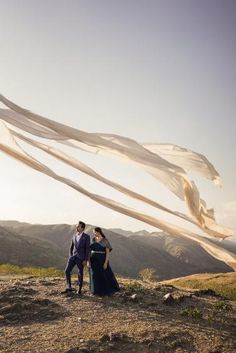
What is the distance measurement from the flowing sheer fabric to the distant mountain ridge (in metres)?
48.4

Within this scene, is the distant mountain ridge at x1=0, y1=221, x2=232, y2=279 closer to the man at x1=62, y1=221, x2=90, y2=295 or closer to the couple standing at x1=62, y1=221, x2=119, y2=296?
the couple standing at x1=62, y1=221, x2=119, y2=296

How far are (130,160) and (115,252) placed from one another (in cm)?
8333

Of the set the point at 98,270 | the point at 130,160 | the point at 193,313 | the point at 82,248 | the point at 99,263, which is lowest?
the point at 193,313

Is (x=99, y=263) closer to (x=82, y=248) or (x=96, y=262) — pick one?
(x=96, y=262)

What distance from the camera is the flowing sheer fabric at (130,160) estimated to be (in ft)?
7.11

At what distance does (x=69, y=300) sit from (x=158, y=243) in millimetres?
116534

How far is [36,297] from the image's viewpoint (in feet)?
29.5

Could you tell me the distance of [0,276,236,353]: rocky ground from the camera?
582cm

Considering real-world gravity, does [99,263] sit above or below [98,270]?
above

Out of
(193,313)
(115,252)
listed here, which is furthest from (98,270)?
(115,252)

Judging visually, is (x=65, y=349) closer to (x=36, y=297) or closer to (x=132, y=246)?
(x=36, y=297)

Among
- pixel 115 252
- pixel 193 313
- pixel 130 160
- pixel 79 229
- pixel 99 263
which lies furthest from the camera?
pixel 115 252

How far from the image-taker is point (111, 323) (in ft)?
23.0

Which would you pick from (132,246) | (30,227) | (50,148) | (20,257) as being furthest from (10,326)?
(30,227)
